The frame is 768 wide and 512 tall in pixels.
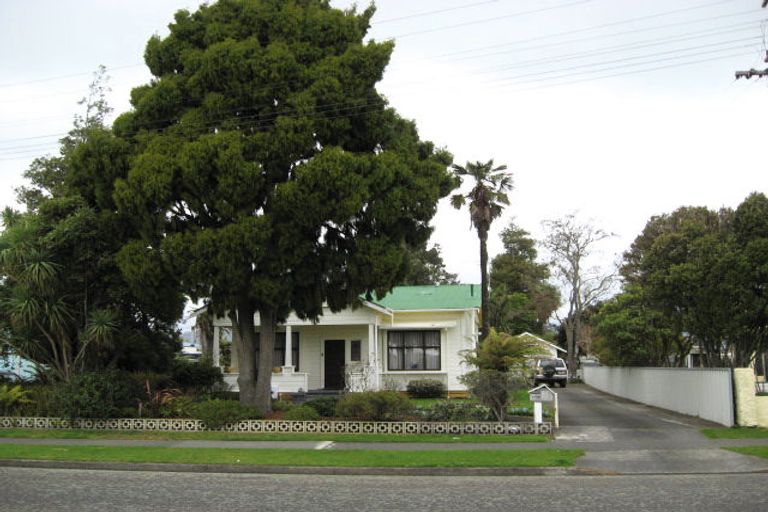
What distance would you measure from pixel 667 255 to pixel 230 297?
43.2 feet

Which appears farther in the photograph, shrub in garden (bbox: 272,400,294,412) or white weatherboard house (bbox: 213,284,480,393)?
white weatherboard house (bbox: 213,284,480,393)

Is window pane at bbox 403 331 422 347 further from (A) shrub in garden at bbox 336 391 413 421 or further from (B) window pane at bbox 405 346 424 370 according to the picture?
(A) shrub in garden at bbox 336 391 413 421

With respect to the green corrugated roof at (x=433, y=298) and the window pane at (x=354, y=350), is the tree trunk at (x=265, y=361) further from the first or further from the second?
the window pane at (x=354, y=350)

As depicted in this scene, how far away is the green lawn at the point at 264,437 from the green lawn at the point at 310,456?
1.72m

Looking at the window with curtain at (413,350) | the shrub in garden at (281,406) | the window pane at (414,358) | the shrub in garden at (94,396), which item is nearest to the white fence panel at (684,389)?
the window with curtain at (413,350)

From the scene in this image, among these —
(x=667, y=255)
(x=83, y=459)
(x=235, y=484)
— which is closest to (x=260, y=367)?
(x=83, y=459)

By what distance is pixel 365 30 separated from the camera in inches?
750

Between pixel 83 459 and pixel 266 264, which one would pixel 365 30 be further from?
pixel 83 459

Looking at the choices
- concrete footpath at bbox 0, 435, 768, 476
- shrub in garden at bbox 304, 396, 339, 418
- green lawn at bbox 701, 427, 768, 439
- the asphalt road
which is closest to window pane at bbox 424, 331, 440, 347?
shrub in garden at bbox 304, 396, 339, 418

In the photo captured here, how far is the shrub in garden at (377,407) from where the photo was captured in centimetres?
1769

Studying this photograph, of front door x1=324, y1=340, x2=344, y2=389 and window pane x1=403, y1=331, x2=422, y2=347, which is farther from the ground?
window pane x1=403, y1=331, x2=422, y2=347

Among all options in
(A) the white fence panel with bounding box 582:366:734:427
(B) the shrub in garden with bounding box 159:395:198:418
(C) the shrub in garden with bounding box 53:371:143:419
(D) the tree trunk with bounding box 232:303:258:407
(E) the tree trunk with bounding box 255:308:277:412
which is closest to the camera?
(C) the shrub in garden with bounding box 53:371:143:419

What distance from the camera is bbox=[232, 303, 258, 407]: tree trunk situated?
19.3 m

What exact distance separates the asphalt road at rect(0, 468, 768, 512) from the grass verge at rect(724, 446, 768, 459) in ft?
7.39
